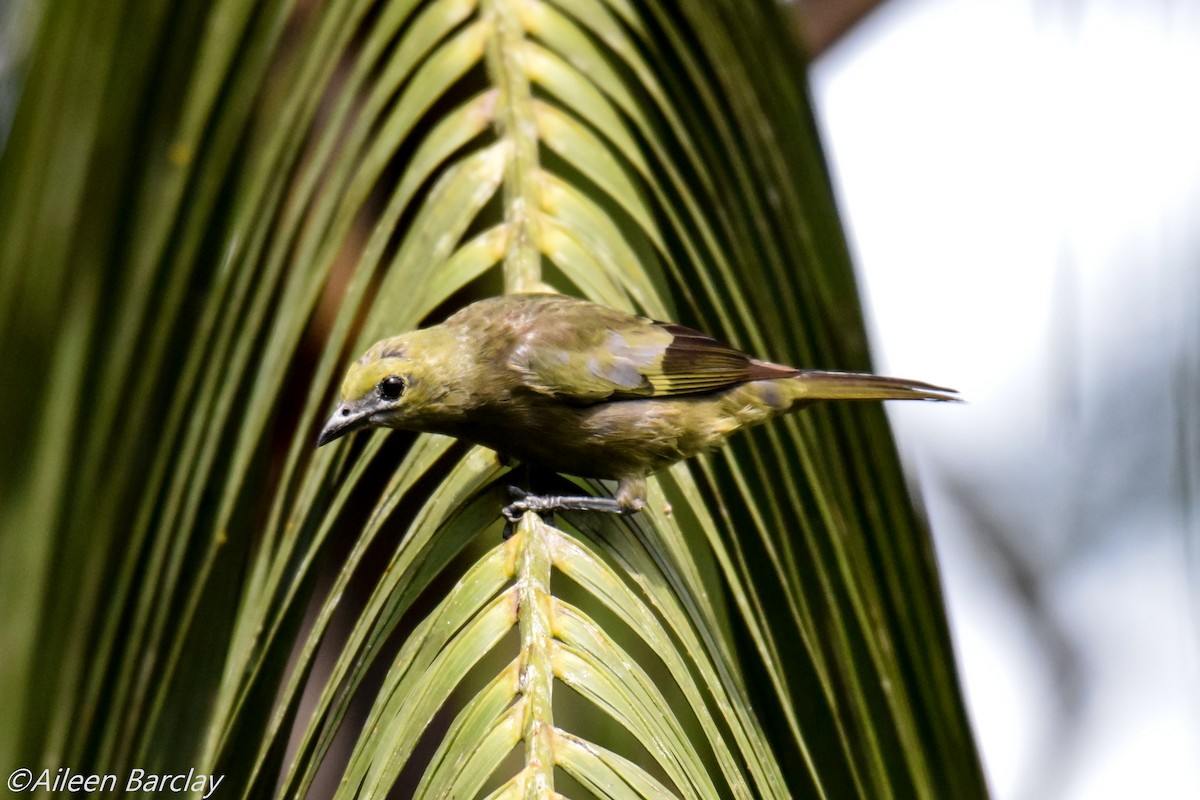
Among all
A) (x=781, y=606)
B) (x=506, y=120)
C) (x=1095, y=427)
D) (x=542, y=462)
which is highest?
(x=506, y=120)

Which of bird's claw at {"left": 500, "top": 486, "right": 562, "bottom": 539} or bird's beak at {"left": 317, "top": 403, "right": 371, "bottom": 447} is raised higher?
bird's beak at {"left": 317, "top": 403, "right": 371, "bottom": 447}

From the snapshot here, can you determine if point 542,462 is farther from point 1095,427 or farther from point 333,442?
point 1095,427

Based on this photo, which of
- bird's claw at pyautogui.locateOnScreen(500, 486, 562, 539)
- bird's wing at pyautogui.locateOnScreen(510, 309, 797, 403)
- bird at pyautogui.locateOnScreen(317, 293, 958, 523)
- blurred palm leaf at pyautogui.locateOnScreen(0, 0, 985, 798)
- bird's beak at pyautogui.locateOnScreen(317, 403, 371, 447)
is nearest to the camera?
blurred palm leaf at pyautogui.locateOnScreen(0, 0, 985, 798)

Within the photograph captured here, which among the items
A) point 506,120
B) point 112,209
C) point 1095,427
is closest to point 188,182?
point 112,209

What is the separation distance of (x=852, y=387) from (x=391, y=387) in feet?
3.27

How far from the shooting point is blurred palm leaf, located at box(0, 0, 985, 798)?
1780 millimetres

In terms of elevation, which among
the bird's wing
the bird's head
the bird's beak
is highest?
the bird's wing

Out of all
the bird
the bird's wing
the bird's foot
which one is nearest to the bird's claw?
the bird's foot

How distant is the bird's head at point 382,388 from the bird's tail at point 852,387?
0.82 meters

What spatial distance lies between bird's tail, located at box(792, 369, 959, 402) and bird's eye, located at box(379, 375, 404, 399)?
84 centimetres

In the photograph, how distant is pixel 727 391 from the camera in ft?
9.33

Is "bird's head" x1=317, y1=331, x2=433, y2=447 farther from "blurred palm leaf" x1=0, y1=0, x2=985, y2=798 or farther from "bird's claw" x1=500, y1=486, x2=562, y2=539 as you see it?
"bird's claw" x1=500, y1=486, x2=562, y2=539

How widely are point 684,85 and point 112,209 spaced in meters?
1.22

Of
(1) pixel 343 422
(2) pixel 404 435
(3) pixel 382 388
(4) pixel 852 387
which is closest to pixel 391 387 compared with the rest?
(3) pixel 382 388
